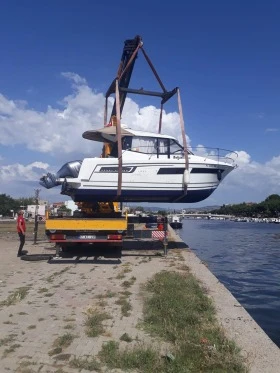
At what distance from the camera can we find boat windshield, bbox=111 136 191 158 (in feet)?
56.1

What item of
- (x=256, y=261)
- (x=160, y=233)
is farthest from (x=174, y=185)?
(x=256, y=261)

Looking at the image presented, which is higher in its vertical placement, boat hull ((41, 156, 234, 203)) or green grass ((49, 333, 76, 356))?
boat hull ((41, 156, 234, 203))

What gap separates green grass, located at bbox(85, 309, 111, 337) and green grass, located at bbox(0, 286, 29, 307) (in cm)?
168

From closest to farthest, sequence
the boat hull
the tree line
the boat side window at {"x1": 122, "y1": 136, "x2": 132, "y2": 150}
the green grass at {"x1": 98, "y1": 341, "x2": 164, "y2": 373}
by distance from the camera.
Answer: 1. the green grass at {"x1": 98, "y1": 341, "x2": 164, "y2": 373}
2. the boat hull
3. the boat side window at {"x1": 122, "y1": 136, "x2": 132, "y2": 150}
4. the tree line

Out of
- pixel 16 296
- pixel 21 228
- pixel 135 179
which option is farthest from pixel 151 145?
pixel 16 296

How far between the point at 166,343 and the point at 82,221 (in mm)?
8944

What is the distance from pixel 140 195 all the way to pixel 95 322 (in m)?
10.7

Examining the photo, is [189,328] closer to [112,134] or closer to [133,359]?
[133,359]

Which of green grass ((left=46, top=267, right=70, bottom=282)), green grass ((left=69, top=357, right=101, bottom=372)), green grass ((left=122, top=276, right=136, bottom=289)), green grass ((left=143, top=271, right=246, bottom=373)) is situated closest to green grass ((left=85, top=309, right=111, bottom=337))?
green grass ((left=143, top=271, right=246, bottom=373))

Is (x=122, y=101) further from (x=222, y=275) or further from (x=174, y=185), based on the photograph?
(x=222, y=275)

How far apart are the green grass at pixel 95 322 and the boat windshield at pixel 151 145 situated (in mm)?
10634

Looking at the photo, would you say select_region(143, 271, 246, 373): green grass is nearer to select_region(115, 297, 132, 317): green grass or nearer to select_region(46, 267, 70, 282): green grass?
select_region(115, 297, 132, 317): green grass

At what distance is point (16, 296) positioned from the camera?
26.6ft

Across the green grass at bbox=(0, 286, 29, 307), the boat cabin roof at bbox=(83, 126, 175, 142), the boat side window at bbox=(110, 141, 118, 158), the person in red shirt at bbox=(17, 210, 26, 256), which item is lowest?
the green grass at bbox=(0, 286, 29, 307)
